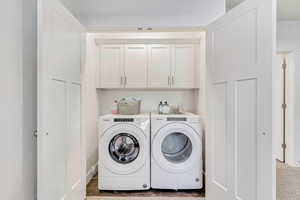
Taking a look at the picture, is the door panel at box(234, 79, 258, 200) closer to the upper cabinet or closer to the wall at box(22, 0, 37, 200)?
the upper cabinet

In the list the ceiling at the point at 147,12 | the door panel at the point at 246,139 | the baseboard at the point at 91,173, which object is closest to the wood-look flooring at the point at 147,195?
the baseboard at the point at 91,173

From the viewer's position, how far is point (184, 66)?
10.5 ft

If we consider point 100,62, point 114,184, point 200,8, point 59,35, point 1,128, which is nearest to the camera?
point 1,128

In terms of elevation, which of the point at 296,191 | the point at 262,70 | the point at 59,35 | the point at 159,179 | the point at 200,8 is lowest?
the point at 296,191

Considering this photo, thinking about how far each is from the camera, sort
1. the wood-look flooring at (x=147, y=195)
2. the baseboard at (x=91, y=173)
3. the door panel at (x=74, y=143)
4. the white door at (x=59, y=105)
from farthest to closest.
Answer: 1. the baseboard at (x=91, y=173)
2. the wood-look flooring at (x=147, y=195)
3. the door panel at (x=74, y=143)
4. the white door at (x=59, y=105)

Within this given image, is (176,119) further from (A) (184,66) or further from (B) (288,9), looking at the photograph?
(B) (288,9)

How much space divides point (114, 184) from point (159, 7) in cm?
212

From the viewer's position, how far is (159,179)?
2.62 m

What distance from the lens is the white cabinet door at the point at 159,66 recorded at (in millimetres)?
3186

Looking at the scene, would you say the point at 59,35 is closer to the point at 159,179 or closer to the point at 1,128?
the point at 1,128

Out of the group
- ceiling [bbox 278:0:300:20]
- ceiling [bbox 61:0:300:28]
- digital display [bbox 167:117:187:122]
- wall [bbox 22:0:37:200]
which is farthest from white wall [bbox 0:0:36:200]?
ceiling [bbox 278:0:300:20]

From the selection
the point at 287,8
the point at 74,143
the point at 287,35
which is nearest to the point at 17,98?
the point at 74,143

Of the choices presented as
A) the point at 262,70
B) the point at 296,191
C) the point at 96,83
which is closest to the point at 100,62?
the point at 96,83

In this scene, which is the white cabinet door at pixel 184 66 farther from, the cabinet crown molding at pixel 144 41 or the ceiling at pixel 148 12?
the ceiling at pixel 148 12
